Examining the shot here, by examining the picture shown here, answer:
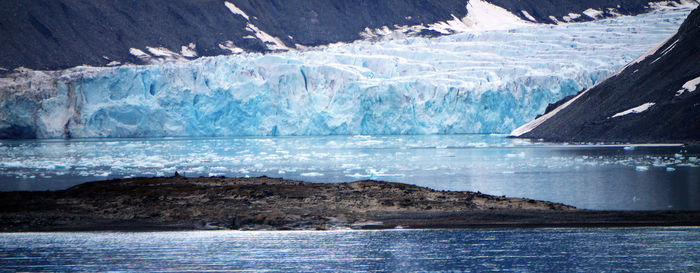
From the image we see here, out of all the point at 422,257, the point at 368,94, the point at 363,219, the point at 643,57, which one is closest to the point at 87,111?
the point at 368,94

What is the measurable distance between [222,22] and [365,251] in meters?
63.0

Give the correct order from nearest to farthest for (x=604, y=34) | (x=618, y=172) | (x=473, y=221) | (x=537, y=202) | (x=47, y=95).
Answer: (x=473, y=221) < (x=537, y=202) < (x=618, y=172) < (x=47, y=95) < (x=604, y=34)

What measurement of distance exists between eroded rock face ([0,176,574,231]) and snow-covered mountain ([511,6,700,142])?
13.8m

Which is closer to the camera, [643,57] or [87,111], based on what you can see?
[643,57]

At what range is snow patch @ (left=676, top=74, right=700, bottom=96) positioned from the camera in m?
21.1

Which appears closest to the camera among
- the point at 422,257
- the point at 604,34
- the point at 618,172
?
the point at 422,257

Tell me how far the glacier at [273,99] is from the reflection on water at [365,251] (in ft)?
78.4

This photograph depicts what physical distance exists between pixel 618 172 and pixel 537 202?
5.26 m

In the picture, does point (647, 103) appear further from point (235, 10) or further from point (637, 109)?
point (235, 10)

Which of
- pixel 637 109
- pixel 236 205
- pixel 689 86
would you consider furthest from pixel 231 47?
pixel 236 205

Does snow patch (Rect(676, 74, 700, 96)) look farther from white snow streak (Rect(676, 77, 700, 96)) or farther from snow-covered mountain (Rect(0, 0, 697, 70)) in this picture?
snow-covered mountain (Rect(0, 0, 697, 70))

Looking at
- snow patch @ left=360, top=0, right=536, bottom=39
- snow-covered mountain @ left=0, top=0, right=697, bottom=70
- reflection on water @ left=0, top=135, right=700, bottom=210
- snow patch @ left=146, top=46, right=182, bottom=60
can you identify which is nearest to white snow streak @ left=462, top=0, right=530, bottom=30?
snow patch @ left=360, top=0, right=536, bottom=39

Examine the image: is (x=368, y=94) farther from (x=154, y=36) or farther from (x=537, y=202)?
(x=154, y=36)

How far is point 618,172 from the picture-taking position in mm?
13891
